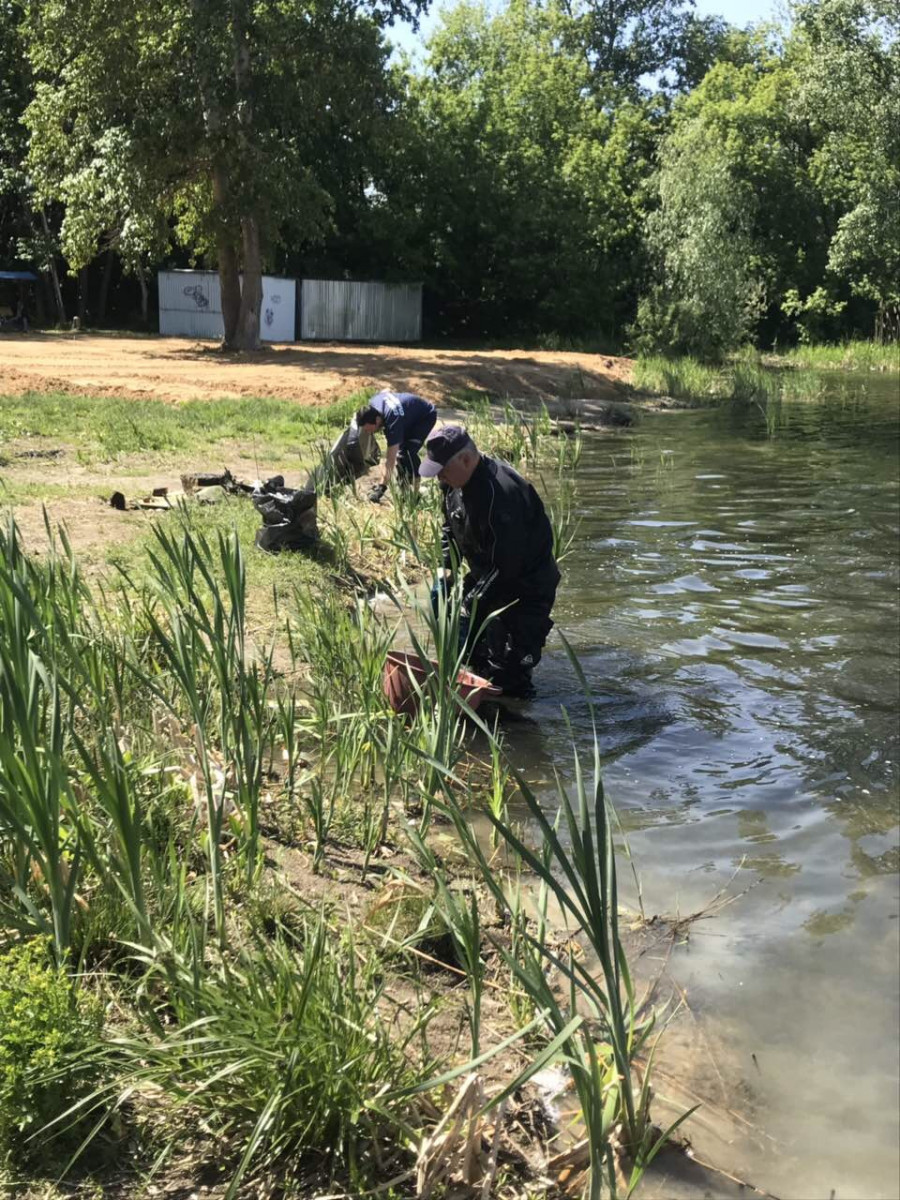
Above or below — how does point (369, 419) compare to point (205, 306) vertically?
below

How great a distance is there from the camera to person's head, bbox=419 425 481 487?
568 cm

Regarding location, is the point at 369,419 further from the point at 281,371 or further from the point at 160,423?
the point at 281,371

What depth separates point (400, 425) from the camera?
956 cm

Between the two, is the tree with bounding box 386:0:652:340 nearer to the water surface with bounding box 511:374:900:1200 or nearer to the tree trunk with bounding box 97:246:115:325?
the tree trunk with bounding box 97:246:115:325

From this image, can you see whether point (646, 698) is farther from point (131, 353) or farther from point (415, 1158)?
point (131, 353)

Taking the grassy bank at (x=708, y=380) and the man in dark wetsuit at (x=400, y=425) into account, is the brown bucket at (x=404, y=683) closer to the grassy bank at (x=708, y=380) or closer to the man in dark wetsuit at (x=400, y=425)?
the man in dark wetsuit at (x=400, y=425)

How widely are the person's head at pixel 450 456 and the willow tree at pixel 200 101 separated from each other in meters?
17.2

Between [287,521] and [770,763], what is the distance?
3.98 metres

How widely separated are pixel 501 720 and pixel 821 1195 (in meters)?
3.46

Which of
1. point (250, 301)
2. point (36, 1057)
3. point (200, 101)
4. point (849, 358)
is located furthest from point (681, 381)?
point (36, 1057)

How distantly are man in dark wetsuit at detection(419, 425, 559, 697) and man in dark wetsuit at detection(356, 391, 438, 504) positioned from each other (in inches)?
129

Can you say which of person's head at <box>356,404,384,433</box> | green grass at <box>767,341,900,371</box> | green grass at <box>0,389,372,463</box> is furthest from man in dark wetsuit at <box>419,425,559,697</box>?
green grass at <box>767,341,900,371</box>

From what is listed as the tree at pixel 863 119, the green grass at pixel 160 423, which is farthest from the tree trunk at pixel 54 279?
the tree at pixel 863 119

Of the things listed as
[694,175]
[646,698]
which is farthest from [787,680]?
[694,175]
